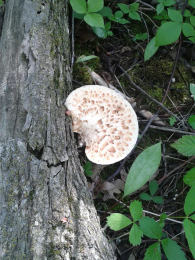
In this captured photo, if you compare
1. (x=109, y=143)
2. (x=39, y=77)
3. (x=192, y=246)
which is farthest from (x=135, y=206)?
(x=39, y=77)

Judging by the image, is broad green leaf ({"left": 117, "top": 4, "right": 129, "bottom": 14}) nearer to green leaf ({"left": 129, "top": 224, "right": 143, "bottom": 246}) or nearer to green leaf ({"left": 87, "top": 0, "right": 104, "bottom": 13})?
green leaf ({"left": 87, "top": 0, "right": 104, "bottom": 13})

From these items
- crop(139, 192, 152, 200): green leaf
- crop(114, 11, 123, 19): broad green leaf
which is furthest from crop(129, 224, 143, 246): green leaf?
crop(114, 11, 123, 19): broad green leaf

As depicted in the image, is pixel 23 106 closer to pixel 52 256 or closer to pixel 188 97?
pixel 52 256

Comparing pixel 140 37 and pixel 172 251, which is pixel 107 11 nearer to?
pixel 140 37

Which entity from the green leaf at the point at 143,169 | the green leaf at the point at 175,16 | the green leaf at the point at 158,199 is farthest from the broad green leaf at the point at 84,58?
the green leaf at the point at 158,199

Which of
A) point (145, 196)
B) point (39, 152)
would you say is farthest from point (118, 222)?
point (39, 152)
